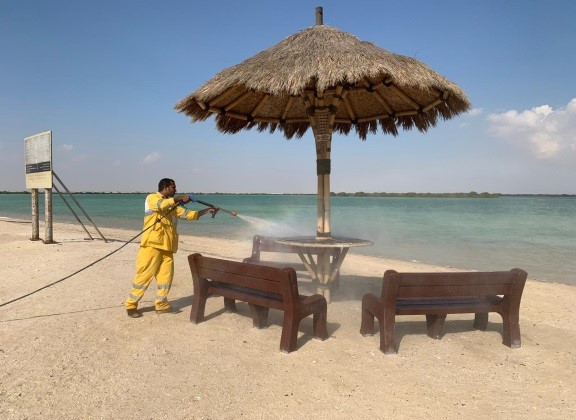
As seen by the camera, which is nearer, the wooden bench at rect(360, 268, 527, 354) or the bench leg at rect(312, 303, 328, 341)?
the wooden bench at rect(360, 268, 527, 354)

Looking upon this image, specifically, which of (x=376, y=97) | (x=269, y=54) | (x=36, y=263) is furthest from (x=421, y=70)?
(x=36, y=263)

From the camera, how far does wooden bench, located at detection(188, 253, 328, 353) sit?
13.1 ft

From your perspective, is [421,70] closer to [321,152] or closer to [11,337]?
[321,152]

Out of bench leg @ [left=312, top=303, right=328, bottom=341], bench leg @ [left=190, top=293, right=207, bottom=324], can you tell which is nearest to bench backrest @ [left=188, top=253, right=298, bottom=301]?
bench leg @ [left=190, top=293, right=207, bottom=324]

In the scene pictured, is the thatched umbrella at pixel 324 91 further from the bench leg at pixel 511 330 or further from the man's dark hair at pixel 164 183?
the bench leg at pixel 511 330

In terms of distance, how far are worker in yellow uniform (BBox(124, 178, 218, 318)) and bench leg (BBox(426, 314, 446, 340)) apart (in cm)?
296

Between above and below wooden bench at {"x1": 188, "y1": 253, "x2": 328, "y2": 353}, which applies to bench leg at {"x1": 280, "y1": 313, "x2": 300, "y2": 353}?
below

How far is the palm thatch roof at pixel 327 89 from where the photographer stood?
16.7ft

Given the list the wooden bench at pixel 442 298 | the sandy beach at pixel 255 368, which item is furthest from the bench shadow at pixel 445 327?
the wooden bench at pixel 442 298

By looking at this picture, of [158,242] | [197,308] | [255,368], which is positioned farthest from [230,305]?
[255,368]

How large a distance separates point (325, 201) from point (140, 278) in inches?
106

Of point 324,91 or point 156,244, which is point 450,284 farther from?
point 156,244

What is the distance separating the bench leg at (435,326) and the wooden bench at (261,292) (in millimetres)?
1182

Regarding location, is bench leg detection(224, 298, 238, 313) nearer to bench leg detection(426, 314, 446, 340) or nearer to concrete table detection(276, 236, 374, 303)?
concrete table detection(276, 236, 374, 303)
